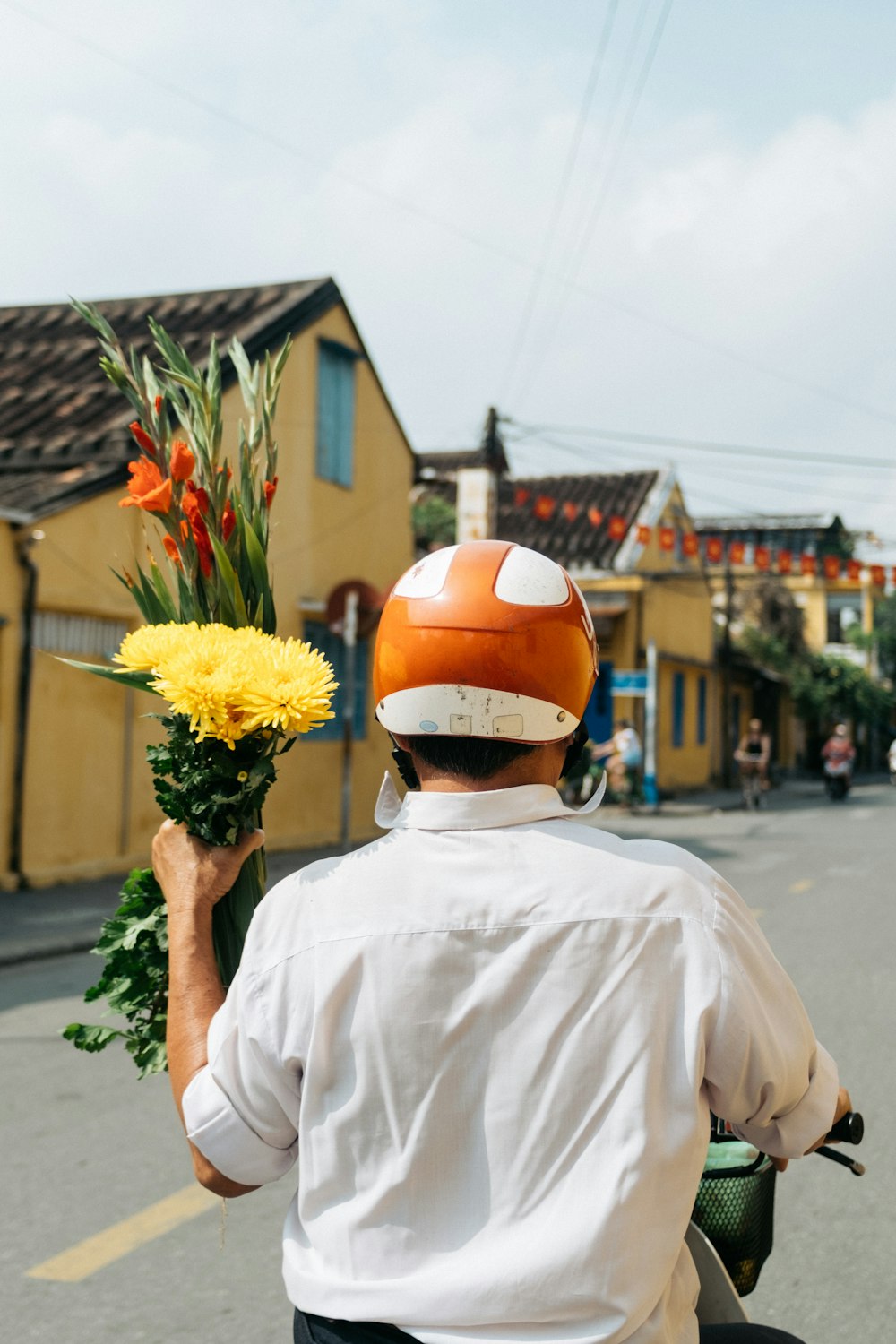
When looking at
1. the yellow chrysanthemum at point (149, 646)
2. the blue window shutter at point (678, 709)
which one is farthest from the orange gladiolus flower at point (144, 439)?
the blue window shutter at point (678, 709)

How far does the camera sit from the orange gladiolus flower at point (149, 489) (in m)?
1.89

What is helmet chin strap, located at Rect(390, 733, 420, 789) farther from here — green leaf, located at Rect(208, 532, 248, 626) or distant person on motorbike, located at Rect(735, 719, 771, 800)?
distant person on motorbike, located at Rect(735, 719, 771, 800)

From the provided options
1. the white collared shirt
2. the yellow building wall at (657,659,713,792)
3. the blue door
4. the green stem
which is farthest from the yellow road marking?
the yellow building wall at (657,659,713,792)

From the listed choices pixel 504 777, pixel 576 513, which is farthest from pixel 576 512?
pixel 504 777

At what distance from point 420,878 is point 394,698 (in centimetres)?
24

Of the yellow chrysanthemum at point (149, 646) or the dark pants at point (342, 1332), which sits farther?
the yellow chrysanthemum at point (149, 646)

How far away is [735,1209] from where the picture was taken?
6.50 ft

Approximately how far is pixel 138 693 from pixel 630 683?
15.4m

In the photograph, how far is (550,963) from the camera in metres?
1.50

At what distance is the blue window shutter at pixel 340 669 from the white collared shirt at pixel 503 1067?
1396cm

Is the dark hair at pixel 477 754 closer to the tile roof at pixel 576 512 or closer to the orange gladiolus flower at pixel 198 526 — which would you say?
the orange gladiolus flower at pixel 198 526

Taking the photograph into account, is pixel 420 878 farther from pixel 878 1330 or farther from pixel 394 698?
pixel 878 1330

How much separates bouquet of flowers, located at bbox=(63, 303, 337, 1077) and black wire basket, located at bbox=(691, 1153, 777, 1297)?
0.77 m

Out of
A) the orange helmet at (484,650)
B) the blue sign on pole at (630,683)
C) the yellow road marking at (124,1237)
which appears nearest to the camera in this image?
the orange helmet at (484,650)
